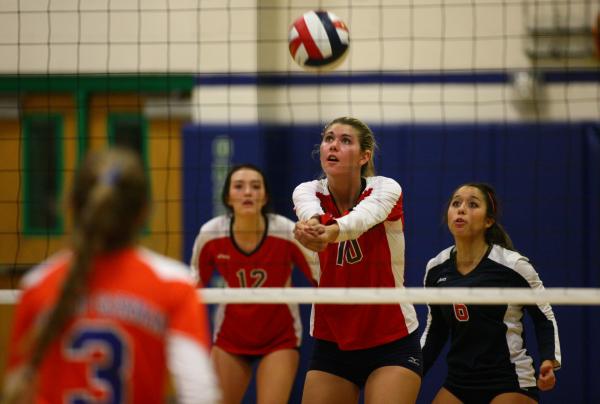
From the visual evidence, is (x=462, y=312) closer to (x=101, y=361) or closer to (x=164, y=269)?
(x=164, y=269)

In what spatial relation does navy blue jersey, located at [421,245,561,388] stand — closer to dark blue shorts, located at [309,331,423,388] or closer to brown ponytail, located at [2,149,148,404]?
dark blue shorts, located at [309,331,423,388]

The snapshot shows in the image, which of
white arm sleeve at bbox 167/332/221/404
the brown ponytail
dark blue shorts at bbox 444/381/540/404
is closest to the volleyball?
dark blue shorts at bbox 444/381/540/404

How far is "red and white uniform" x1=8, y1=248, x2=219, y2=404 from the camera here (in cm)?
229

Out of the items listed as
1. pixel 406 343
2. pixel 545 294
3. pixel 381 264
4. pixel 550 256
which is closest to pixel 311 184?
pixel 381 264

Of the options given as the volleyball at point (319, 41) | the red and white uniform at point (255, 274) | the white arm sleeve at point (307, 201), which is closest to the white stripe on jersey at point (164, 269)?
the white arm sleeve at point (307, 201)

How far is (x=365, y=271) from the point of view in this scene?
4266mm

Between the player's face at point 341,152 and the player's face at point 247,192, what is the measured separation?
112cm

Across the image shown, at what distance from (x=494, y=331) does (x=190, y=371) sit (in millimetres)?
2619

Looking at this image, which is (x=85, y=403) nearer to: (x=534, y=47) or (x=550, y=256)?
(x=550, y=256)

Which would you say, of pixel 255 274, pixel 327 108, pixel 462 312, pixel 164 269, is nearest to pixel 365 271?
pixel 462 312

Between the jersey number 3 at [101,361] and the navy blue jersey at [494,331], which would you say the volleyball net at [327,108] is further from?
the jersey number 3 at [101,361]

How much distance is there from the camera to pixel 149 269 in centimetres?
237

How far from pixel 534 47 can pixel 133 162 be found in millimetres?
6256

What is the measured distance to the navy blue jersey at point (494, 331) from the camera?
4516 mm
